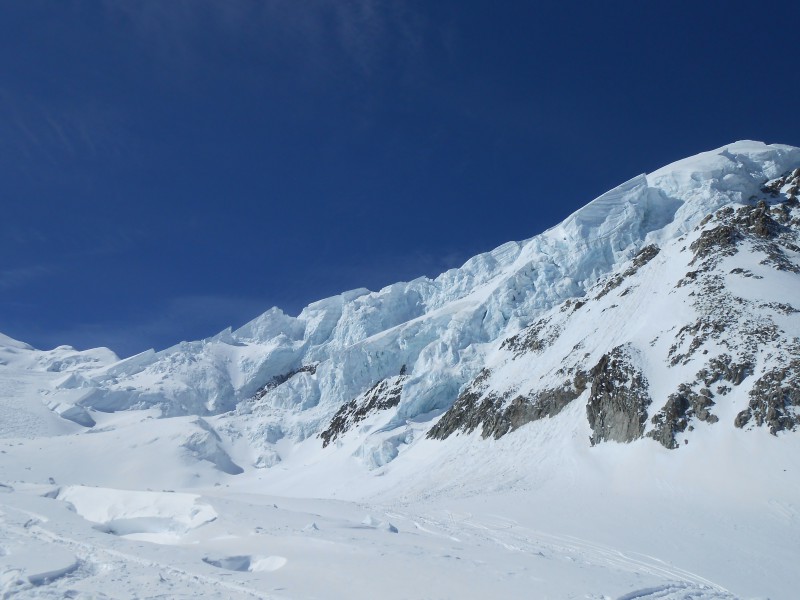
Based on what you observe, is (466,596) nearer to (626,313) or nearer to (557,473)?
(557,473)

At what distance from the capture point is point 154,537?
2303cm

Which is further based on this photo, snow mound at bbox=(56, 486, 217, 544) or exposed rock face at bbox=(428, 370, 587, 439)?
exposed rock face at bbox=(428, 370, 587, 439)

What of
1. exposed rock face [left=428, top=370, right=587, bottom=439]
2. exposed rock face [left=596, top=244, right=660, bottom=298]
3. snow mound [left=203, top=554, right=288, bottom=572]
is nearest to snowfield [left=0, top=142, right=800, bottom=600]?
snow mound [left=203, top=554, right=288, bottom=572]

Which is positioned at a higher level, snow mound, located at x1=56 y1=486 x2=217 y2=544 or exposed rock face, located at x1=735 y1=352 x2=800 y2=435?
exposed rock face, located at x1=735 y1=352 x2=800 y2=435

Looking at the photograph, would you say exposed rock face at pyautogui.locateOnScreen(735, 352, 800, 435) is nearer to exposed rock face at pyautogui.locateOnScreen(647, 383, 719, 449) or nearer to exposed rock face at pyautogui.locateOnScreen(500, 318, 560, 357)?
exposed rock face at pyautogui.locateOnScreen(647, 383, 719, 449)

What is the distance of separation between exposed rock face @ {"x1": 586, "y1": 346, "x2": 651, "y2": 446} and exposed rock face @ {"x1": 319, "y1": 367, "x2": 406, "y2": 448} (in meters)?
35.1

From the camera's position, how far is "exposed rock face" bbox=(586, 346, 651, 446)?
136 ft

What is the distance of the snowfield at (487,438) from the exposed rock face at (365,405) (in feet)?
1.94

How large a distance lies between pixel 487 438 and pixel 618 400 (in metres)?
13.5

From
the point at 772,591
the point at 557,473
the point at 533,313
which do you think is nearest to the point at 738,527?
the point at 772,591

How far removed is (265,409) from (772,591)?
88.9m

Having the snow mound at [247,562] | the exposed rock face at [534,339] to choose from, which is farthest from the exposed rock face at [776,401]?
the snow mound at [247,562]

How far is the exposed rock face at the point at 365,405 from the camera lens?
7850 centimetres

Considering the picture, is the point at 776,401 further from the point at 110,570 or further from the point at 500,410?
the point at 110,570
